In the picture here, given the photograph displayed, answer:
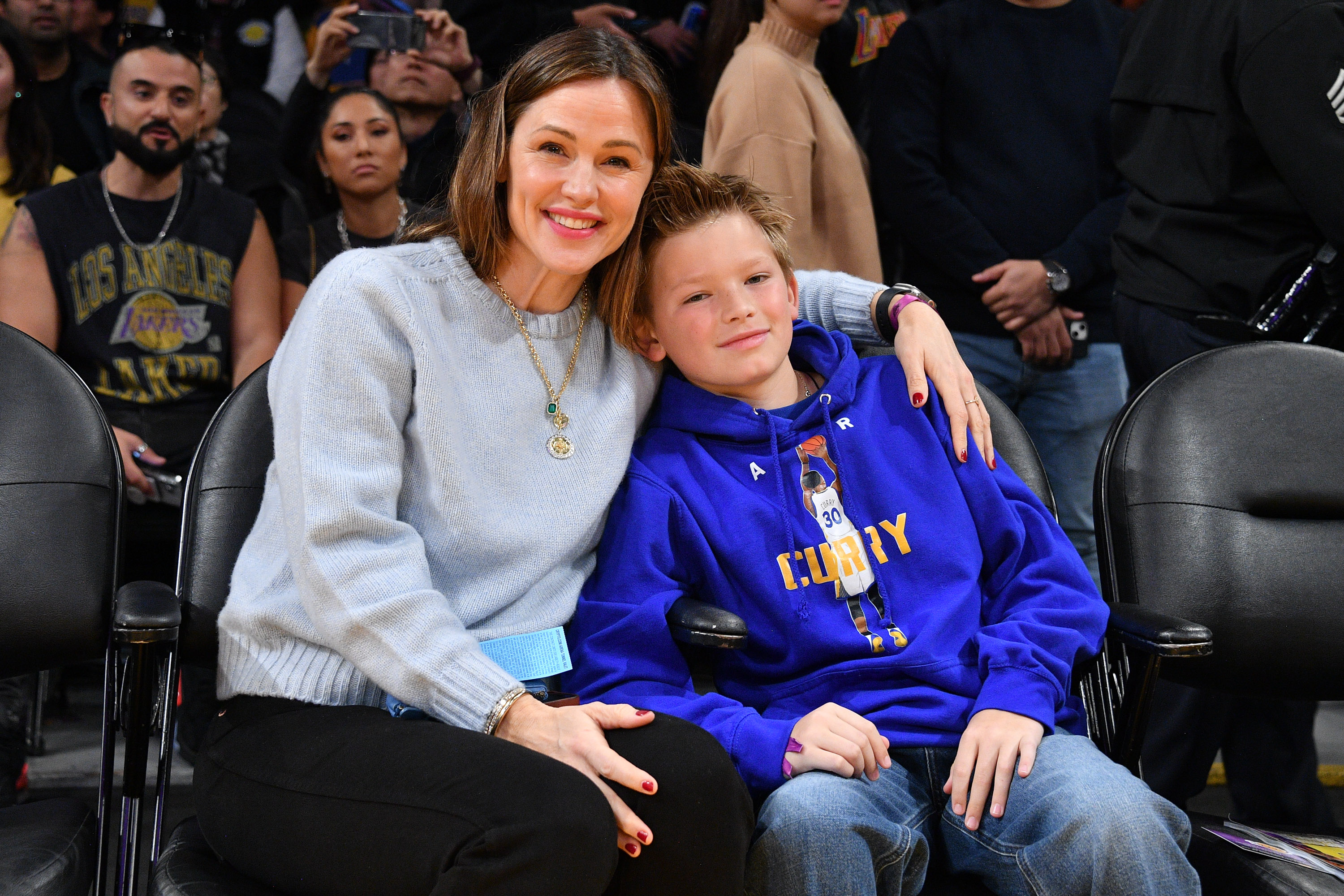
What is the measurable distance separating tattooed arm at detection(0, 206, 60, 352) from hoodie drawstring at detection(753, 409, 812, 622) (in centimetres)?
173

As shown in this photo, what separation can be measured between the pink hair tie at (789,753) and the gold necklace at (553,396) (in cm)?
48

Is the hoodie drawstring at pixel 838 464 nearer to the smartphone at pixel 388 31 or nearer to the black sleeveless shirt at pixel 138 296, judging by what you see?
the black sleeveless shirt at pixel 138 296

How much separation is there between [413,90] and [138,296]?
0.93m

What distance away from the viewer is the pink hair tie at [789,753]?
4.67 feet

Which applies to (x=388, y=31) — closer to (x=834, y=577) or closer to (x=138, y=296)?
(x=138, y=296)

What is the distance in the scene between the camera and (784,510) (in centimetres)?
167

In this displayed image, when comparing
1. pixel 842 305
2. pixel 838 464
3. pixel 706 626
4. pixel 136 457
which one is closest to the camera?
pixel 706 626

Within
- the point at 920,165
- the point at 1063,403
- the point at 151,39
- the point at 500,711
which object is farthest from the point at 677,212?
the point at 151,39

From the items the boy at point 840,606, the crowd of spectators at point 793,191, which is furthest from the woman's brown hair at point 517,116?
the crowd of spectators at point 793,191

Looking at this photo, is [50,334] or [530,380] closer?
[530,380]

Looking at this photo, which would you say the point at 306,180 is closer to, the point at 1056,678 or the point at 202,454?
the point at 202,454

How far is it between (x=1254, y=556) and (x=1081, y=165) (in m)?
1.38

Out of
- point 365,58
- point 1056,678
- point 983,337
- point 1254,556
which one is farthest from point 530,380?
point 365,58

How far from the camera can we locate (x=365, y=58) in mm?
3270
